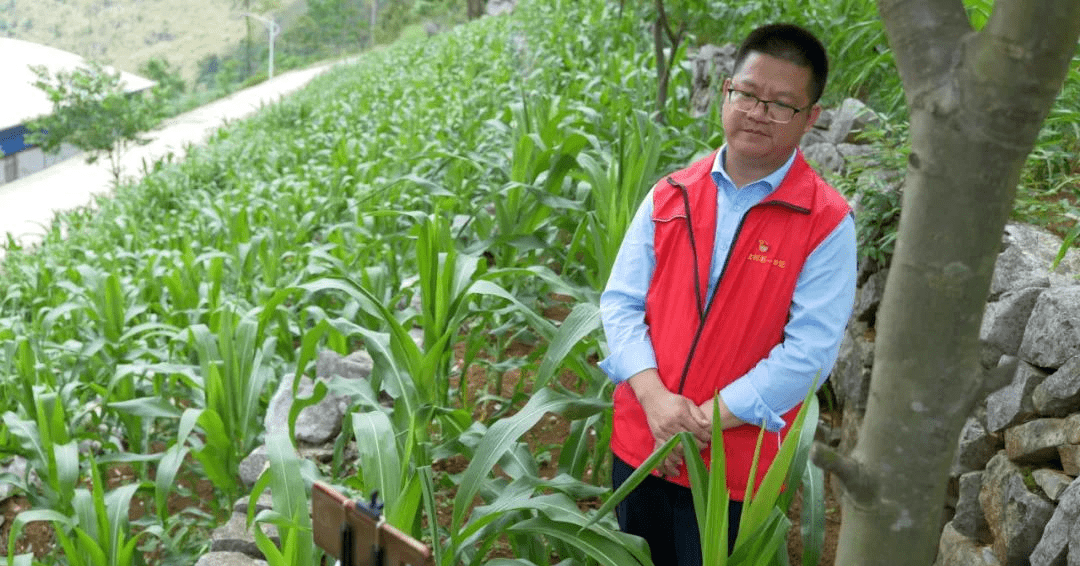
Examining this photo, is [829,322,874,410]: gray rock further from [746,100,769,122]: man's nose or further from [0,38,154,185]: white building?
[0,38,154,185]: white building

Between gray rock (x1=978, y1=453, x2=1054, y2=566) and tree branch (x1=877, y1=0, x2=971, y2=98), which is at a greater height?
tree branch (x1=877, y1=0, x2=971, y2=98)

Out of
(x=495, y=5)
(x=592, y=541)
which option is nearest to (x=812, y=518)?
(x=592, y=541)

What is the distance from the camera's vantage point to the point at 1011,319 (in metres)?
2.00

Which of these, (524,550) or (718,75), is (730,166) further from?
(718,75)

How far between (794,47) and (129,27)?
110579mm

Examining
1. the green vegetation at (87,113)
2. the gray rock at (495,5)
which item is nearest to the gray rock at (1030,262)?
the green vegetation at (87,113)

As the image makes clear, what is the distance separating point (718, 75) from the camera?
16.7 feet

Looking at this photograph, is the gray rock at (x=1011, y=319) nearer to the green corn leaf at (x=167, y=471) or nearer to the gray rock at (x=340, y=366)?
the gray rock at (x=340, y=366)

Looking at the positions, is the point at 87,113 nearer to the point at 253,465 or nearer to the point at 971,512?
the point at 253,465

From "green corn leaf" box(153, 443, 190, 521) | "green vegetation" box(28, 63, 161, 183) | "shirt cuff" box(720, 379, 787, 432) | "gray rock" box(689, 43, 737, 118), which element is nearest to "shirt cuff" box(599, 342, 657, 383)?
"shirt cuff" box(720, 379, 787, 432)

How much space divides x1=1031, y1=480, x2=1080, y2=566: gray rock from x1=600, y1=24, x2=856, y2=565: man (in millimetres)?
421

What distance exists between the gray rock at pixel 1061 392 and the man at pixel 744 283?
0.43 meters

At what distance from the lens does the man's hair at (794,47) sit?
1.62m

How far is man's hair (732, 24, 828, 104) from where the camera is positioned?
5.32ft
